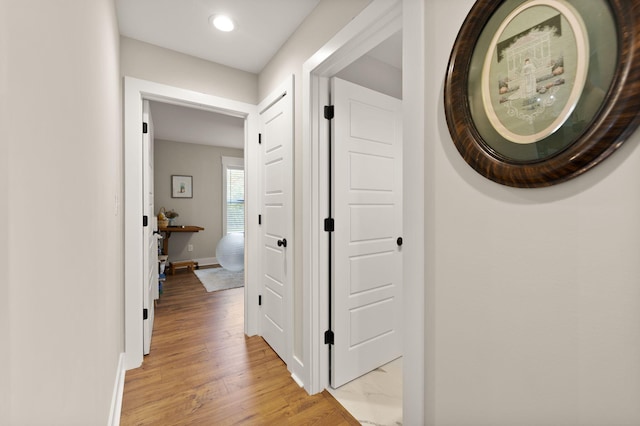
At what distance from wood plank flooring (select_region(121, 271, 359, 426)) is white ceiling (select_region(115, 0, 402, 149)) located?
243cm

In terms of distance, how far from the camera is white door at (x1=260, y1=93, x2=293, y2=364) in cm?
205

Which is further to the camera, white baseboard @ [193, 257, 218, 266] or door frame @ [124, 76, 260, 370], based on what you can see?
white baseboard @ [193, 257, 218, 266]

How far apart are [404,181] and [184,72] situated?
6.92 ft

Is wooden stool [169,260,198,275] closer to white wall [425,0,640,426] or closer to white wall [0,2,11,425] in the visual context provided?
white wall [425,0,640,426]

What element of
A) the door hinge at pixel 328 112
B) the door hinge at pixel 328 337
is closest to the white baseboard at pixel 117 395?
the door hinge at pixel 328 337

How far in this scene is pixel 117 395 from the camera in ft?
5.45

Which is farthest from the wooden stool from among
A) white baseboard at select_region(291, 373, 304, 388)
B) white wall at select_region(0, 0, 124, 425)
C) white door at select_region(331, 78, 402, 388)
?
white wall at select_region(0, 0, 124, 425)

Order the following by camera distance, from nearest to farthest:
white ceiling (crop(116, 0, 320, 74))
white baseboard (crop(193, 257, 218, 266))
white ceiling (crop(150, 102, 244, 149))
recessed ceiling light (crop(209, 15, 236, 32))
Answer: white ceiling (crop(116, 0, 320, 74)) → recessed ceiling light (crop(209, 15, 236, 32)) → white ceiling (crop(150, 102, 244, 149)) → white baseboard (crop(193, 257, 218, 266))

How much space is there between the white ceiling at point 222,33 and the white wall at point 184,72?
53mm

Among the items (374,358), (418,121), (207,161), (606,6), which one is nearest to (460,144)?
(418,121)

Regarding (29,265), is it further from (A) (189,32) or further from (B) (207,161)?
(B) (207,161)

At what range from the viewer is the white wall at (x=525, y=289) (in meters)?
0.65

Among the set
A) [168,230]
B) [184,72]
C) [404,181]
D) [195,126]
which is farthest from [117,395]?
[195,126]

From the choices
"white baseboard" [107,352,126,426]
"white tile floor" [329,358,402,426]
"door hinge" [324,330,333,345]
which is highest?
"door hinge" [324,330,333,345]
